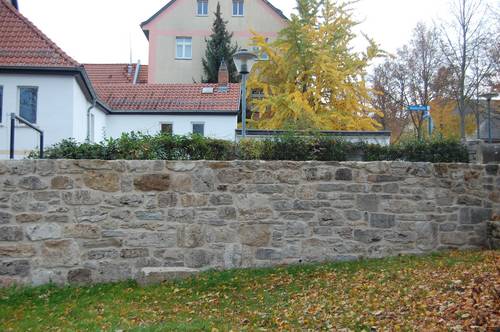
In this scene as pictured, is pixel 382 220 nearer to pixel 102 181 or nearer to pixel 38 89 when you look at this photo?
pixel 102 181

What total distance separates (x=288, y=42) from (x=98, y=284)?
15.4 meters

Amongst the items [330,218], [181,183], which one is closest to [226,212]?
[181,183]

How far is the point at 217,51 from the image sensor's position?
95.5 feet

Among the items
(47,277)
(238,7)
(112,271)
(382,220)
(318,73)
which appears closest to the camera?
(47,277)

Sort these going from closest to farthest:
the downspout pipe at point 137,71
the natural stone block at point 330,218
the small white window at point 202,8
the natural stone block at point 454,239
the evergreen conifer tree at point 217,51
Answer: the natural stone block at point 330,218
the natural stone block at point 454,239
the downspout pipe at point 137,71
the evergreen conifer tree at point 217,51
the small white window at point 202,8

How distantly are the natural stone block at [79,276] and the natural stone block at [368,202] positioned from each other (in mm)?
3926

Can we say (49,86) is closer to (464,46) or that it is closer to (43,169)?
(43,169)

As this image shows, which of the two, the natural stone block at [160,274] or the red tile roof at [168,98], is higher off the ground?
the red tile roof at [168,98]

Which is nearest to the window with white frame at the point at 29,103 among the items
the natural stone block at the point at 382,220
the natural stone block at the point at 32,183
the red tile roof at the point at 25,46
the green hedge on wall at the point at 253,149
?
the red tile roof at the point at 25,46

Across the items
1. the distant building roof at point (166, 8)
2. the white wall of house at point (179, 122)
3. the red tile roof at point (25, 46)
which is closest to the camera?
the red tile roof at point (25, 46)

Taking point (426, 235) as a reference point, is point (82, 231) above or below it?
above

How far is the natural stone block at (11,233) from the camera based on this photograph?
6.70 m

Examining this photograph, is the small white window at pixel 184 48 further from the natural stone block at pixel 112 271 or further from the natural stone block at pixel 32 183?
the natural stone block at pixel 112 271

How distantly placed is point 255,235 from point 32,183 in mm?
3128
